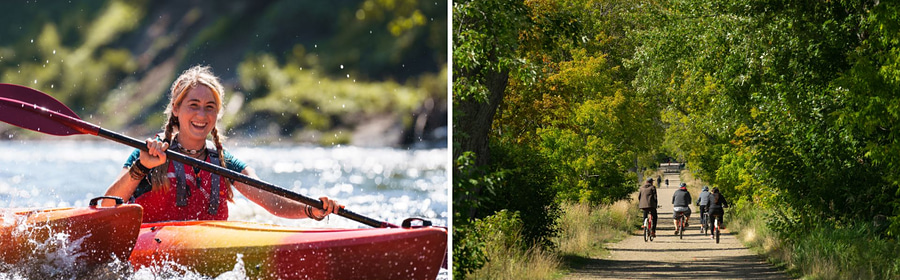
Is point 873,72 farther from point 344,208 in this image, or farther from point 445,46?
point 344,208

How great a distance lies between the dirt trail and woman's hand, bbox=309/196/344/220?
7209 millimetres

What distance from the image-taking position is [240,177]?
11.8ft

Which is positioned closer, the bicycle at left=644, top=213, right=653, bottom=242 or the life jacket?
the life jacket

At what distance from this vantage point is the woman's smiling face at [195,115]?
3.50 metres

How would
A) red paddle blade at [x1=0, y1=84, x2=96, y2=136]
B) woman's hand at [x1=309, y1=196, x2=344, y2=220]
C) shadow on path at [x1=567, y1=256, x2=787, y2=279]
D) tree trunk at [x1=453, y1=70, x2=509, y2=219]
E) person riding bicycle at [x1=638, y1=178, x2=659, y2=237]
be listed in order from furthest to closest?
person riding bicycle at [x1=638, y1=178, x2=659, y2=237]
shadow on path at [x1=567, y1=256, x2=787, y2=279]
tree trunk at [x1=453, y1=70, x2=509, y2=219]
woman's hand at [x1=309, y1=196, x2=344, y2=220]
red paddle blade at [x1=0, y1=84, x2=96, y2=136]

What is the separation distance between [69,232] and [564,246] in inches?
434

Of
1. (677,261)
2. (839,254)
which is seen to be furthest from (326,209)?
(677,261)

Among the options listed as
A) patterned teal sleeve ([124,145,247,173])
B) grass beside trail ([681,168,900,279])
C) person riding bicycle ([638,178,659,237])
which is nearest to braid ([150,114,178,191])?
patterned teal sleeve ([124,145,247,173])

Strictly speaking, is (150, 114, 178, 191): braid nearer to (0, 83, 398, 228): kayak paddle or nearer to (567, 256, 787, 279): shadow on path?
(0, 83, 398, 228): kayak paddle

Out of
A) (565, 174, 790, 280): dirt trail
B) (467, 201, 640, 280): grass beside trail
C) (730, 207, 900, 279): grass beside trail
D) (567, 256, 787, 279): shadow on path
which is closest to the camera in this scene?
(467, 201, 640, 280): grass beside trail

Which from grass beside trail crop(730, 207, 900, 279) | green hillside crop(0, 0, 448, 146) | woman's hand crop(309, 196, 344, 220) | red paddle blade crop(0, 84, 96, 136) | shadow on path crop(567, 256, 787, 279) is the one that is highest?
green hillside crop(0, 0, 448, 146)

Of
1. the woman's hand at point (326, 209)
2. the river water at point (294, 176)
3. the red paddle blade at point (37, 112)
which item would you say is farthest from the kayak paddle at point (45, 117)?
the woman's hand at point (326, 209)

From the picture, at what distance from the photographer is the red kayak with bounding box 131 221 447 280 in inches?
140

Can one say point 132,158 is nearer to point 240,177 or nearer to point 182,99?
point 182,99
